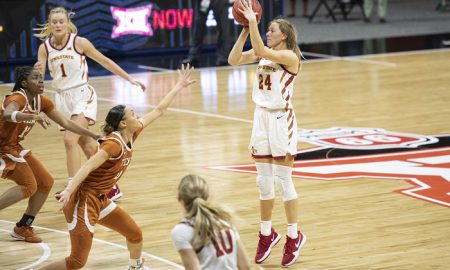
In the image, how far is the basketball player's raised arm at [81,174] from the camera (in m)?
6.35

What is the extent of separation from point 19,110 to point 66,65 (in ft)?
5.22

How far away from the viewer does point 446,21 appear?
2364cm

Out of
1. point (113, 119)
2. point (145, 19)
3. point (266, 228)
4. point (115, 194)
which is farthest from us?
point (145, 19)

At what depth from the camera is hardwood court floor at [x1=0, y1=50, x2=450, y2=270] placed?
25.4ft

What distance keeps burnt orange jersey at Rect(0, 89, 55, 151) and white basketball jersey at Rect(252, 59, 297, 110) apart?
1765mm

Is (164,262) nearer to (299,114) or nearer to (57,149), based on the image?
(57,149)

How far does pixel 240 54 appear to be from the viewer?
7535mm

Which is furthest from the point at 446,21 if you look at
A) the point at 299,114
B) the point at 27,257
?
the point at 27,257

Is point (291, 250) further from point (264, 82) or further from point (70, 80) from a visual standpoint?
point (70, 80)

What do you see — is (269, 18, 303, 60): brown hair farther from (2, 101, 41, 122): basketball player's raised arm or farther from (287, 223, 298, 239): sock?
(2, 101, 41, 122): basketball player's raised arm

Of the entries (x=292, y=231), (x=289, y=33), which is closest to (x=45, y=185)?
(x=292, y=231)

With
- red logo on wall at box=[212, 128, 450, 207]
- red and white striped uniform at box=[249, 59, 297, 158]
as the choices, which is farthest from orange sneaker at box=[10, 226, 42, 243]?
red logo on wall at box=[212, 128, 450, 207]

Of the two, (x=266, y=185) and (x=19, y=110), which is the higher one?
(x=19, y=110)

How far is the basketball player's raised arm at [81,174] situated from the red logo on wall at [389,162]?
3754 mm
